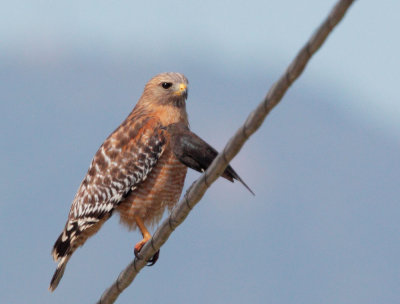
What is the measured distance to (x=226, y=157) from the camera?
26.9ft

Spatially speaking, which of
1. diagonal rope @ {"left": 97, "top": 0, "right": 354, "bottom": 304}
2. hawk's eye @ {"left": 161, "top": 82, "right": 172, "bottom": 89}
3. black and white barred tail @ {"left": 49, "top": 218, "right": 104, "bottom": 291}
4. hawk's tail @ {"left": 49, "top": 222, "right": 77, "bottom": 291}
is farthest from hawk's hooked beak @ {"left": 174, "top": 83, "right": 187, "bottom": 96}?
diagonal rope @ {"left": 97, "top": 0, "right": 354, "bottom": 304}

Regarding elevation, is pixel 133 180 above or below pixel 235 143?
A: below

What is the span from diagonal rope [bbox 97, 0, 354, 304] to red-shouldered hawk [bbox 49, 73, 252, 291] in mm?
1926

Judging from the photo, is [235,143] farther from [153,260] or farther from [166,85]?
[166,85]

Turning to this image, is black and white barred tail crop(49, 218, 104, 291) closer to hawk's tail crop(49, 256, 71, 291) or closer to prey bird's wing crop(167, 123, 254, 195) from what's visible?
hawk's tail crop(49, 256, 71, 291)

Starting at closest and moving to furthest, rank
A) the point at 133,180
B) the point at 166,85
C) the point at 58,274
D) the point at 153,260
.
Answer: the point at 153,260, the point at 58,274, the point at 133,180, the point at 166,85

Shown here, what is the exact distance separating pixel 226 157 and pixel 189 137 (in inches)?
95.6

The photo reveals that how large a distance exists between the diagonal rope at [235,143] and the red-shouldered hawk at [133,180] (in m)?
1.93

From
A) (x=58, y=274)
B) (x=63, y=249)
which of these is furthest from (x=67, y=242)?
(x=58, y=274)

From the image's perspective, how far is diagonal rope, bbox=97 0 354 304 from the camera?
716cm

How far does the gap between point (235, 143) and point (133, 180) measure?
14.1 feet

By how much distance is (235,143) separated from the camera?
26.5ft

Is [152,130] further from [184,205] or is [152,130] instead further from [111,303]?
[184,205]

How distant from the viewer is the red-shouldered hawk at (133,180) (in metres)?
12.2
